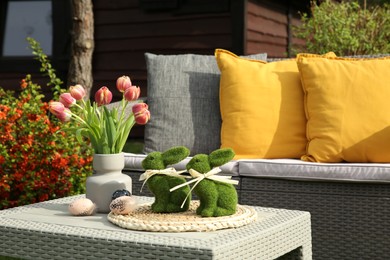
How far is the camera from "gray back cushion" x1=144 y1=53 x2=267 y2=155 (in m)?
3.71

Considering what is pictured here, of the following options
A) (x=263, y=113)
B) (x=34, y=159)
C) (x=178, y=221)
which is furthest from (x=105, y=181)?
(x=34, y=159)

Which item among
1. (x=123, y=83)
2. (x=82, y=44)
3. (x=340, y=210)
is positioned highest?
(x=82, y=44)

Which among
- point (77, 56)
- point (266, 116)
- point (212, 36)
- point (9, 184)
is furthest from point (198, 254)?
point (212, 36)

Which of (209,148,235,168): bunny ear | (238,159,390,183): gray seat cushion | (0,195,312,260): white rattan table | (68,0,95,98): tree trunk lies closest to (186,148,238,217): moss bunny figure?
(209,148,235,168): bunny ear

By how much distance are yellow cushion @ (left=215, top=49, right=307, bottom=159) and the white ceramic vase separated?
107 cm

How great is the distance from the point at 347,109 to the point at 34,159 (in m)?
1.83

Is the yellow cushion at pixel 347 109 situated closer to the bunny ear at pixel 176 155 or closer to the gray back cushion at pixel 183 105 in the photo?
the gray back cushion at pixel 183 105

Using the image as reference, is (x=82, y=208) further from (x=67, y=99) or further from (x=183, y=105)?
(x=183, y=105)

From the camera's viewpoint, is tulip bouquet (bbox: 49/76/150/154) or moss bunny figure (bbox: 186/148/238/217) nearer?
moss bunny figure (bbox: 186/148/238/217)

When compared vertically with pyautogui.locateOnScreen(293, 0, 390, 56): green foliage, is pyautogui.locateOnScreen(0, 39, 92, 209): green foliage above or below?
below

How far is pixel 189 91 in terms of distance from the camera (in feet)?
12.3

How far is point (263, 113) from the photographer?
3.52 meters

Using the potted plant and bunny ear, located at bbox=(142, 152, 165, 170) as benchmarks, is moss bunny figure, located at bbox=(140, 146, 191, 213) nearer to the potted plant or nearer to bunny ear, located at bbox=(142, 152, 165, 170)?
bunny ear, located at bbox=(142, 152, 165, 170)

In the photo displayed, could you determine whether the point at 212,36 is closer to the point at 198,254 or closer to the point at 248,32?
the point at 248,32
